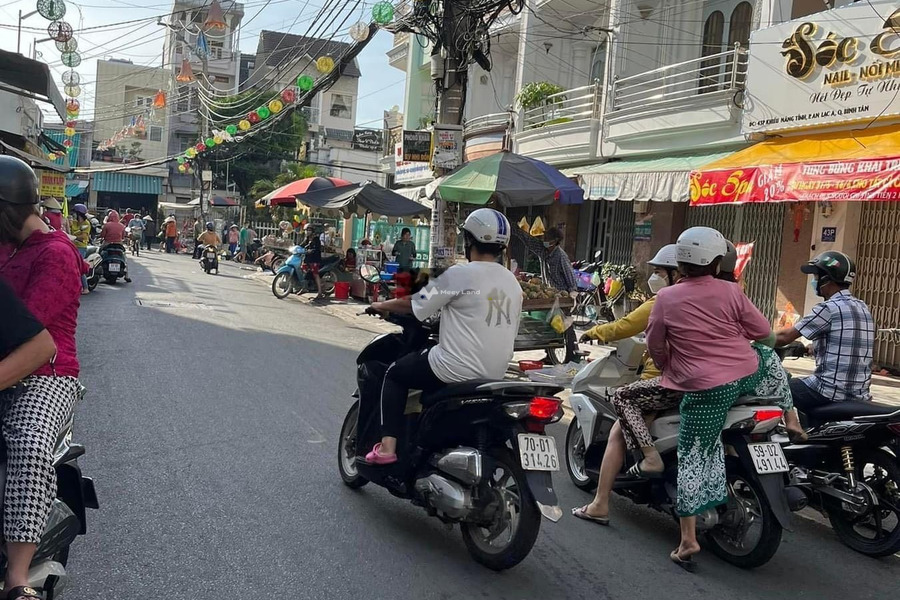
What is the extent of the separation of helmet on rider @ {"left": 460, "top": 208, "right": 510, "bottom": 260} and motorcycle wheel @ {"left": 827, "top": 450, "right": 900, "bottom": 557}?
2352 mm

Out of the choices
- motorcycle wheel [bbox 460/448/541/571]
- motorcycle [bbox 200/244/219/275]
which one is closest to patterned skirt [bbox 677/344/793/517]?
motorcycle wheel [bbox 460/448/541/571]

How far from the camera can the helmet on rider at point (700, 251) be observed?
13.8ft

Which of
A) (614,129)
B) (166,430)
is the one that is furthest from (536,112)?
(166,430)

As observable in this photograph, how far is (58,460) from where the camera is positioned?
3.02 m

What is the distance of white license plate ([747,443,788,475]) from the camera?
4.10 meters

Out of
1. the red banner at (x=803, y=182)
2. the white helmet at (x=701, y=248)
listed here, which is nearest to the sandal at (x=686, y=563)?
the white helmet at (x=701, y=248)

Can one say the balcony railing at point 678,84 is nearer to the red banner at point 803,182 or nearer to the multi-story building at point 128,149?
the red banner at point 803,182

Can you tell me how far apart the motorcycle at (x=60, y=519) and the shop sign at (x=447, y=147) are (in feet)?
Answer: 29.8

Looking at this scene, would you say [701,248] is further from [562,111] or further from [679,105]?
[562,111]

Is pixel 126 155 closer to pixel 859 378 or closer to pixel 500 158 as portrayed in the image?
pixel 500 158

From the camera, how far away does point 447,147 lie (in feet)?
39.0

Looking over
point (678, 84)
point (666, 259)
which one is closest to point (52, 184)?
point (678, 84)

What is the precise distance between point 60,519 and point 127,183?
48.3m

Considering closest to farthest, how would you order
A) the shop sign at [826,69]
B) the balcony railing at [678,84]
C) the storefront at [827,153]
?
the storefront at [827,153]
the shop sign at [826,69]
the balcony railing at [678,84]
